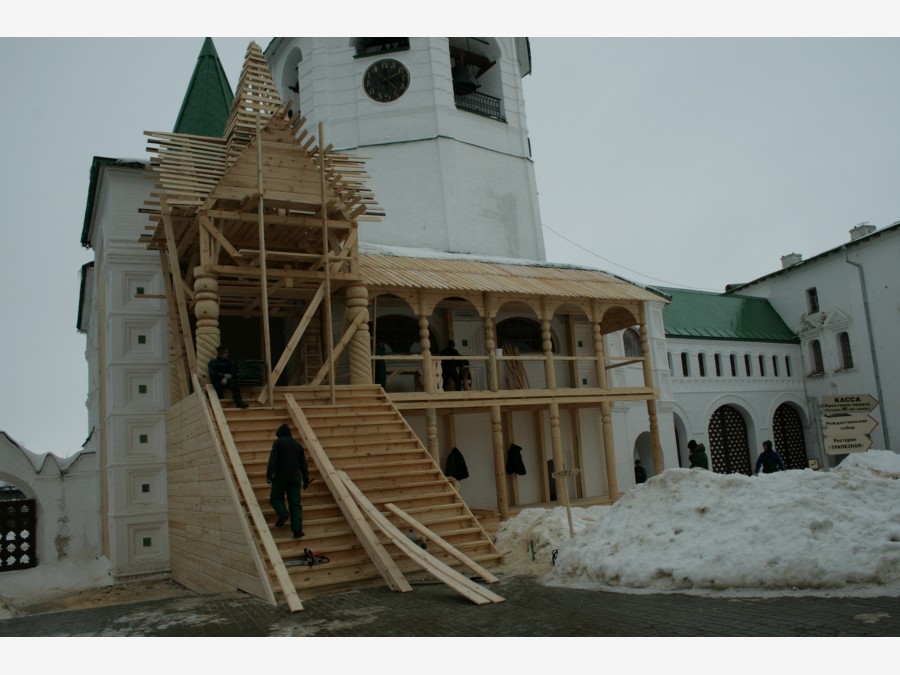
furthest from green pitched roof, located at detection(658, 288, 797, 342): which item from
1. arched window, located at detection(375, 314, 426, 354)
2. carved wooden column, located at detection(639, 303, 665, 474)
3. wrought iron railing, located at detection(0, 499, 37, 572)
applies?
wrought iron railing, located at detection(0, 499, 37, 572)

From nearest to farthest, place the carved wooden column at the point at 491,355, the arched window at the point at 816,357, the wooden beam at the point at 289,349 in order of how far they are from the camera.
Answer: the wooden beam at the point at 289,349 < the carved wooden column at the point at 491,355 < the arched window at the point at 816,357

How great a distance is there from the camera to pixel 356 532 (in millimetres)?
9734

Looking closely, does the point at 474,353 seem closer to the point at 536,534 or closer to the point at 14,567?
the point at 536,534

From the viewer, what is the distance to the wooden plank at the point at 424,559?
7.84 meters

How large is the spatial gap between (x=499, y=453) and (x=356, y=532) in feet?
25.3

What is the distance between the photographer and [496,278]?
59.2 ft

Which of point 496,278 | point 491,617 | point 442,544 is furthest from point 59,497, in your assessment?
point 491,617

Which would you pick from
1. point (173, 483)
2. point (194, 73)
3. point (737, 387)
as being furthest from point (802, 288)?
point (173, 483)

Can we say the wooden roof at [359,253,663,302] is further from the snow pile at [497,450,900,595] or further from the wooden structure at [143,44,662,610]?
the snow pile at [497,450,900,595]

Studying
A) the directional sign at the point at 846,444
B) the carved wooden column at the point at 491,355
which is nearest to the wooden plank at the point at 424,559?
the directional sign at the point at 846,444

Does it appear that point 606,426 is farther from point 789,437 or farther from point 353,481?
point 789,437

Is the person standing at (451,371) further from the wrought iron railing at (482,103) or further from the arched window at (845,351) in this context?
the arched window at (845,351)

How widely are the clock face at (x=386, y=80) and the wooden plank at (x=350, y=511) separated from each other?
13628mm

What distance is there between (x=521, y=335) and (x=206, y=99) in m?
10.1
